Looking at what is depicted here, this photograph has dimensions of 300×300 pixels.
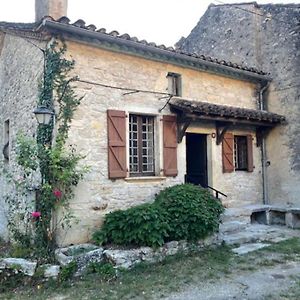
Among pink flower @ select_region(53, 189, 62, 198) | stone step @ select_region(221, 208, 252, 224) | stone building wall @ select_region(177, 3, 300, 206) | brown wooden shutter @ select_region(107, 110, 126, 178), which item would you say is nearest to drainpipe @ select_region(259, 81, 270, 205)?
stone building wall @ select_region(177, 3, 300, 206)

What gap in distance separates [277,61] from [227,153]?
3.80m

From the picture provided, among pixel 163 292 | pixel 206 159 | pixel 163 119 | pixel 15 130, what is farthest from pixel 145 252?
pixel 15 130

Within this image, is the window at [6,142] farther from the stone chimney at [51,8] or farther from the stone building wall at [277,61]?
the stone building wall at [277,61]

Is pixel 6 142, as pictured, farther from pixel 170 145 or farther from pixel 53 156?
pixel 170 145

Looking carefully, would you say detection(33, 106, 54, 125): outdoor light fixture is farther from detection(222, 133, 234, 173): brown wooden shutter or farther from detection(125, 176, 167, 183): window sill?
detection(222, 133, 234, 173): brown wooden shutter

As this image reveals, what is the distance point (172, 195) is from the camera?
7645 mm

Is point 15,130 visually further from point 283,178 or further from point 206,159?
point 283,178

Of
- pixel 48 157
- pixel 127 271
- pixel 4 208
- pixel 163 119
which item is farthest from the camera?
pixel 4 208

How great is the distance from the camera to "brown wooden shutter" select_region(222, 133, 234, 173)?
33.6ft

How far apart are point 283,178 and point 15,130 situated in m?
8.33

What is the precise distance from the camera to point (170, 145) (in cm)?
878

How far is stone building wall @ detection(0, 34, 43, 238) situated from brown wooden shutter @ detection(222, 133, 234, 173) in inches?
215

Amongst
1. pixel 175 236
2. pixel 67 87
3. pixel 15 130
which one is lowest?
pixel 175 236

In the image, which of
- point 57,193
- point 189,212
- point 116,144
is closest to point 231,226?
point 189,212
